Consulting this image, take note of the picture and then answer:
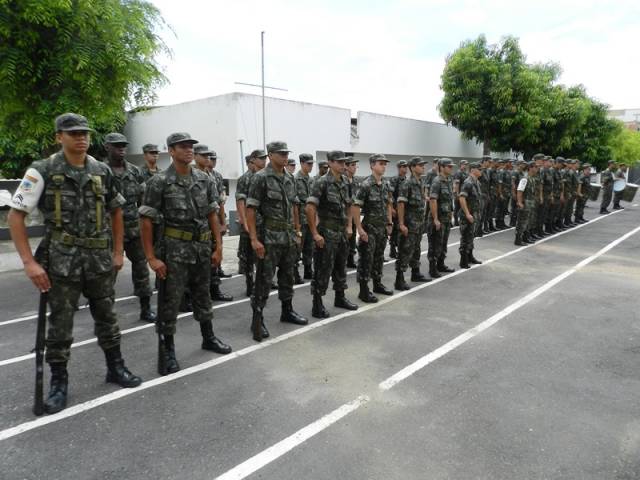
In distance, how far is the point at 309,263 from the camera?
7.31 m

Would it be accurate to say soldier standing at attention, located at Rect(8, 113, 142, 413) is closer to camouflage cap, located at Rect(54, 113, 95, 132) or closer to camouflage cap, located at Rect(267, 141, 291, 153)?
camouflage cap, located at Rect(54, 113, 95, 132)

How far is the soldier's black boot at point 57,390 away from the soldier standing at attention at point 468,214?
642 centimetres

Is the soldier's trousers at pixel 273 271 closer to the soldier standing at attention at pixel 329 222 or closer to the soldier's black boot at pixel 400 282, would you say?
the soldier standing at attention at pixel 329 222

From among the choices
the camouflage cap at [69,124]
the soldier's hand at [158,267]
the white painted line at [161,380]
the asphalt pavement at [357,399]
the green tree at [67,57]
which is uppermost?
the green tree at [67,57]

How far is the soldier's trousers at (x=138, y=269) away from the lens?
5098 millimetres

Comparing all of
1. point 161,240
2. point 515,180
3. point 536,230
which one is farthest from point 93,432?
point 515,180

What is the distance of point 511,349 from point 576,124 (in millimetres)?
19442

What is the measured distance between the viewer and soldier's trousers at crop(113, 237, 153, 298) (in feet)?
16.7

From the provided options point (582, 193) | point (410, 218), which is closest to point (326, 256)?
point (410, 218)

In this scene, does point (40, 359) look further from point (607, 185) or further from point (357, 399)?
point (607, 185)

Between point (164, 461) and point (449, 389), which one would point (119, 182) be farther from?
point (449, 389)

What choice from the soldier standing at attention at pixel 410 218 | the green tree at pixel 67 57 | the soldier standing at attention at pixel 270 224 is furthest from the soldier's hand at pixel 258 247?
the green tree at pixel 67 57

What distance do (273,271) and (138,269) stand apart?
172 centimetres

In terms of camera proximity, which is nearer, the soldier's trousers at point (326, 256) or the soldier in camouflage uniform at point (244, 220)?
the soldier's trousers at point (326, 256)
